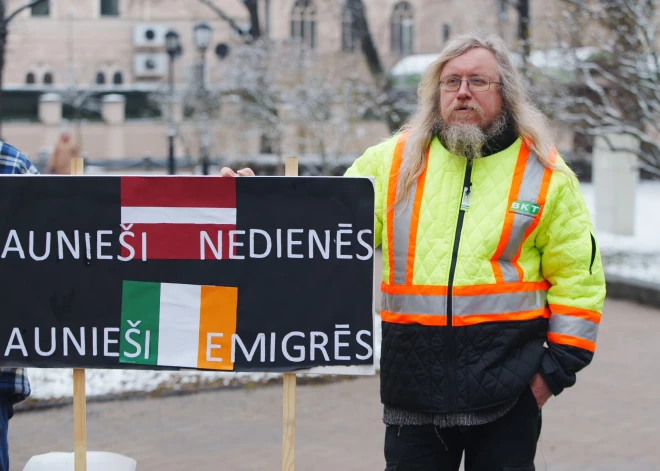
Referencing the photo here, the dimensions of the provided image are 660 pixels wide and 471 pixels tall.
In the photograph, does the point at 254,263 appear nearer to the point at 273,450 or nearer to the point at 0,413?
the point at 0,413

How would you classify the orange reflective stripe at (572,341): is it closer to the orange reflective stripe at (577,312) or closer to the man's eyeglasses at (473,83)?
the orange reflective stripe at (577,312)

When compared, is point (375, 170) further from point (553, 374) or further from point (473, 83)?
point (553, 374)

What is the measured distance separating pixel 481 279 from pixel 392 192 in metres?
0.43

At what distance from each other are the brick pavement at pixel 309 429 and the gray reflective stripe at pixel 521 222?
251 cm

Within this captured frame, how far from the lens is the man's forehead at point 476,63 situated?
3312 mm

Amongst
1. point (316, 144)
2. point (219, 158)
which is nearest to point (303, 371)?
point (316, 144)

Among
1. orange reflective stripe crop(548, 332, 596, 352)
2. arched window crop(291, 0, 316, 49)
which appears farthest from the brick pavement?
arched window crop(291, 0, 316, 49)

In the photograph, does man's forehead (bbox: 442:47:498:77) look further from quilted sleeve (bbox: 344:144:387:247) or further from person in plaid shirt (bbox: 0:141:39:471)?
person in plaid shirt (bbox: 0:141:39:471)

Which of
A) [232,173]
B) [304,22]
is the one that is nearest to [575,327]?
[232,173]

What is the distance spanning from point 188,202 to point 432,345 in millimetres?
1022

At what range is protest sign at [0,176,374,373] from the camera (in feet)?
11.8

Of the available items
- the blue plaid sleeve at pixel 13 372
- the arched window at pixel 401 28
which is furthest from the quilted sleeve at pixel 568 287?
the arched window at pixel 401 28

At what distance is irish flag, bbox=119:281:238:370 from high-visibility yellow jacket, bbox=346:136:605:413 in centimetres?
61

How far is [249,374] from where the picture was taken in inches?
306
